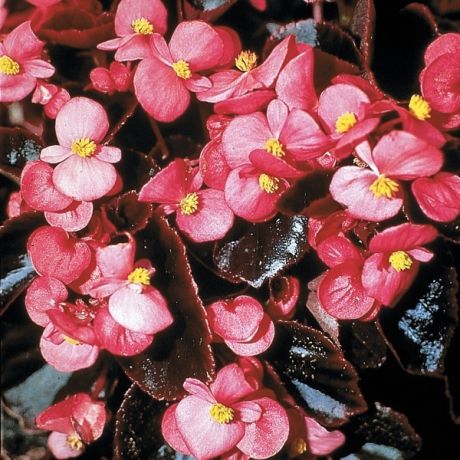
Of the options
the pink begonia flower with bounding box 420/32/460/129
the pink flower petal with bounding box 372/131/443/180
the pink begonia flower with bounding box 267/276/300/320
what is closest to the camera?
the pink flower petal with bounding box 372/131/443/180

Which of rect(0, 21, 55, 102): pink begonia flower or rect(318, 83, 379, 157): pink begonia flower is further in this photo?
rect(0, 21, 55, 102): pink begonia flower

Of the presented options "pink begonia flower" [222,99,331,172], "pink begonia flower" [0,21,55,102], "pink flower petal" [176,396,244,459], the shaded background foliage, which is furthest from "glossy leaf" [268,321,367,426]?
"pink begonia flower" [0,21,55,102]

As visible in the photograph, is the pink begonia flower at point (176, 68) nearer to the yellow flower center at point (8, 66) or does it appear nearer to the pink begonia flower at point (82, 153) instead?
the pink begonia flower at point (82, 153)

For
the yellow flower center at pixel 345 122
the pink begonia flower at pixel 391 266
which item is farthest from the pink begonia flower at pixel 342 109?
the pink begonia flower at pixel 391 266

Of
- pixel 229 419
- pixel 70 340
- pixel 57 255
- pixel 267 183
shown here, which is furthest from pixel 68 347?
pixel 267 183

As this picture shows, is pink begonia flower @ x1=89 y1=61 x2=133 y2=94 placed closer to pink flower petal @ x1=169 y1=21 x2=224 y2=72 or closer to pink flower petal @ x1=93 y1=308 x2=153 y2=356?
pink flower petal @ x1=169 y1=21 x2=224 y2=72

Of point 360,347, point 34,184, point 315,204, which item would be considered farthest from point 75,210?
point 360,347

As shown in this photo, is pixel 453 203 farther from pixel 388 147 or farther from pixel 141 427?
pixel 141 427
